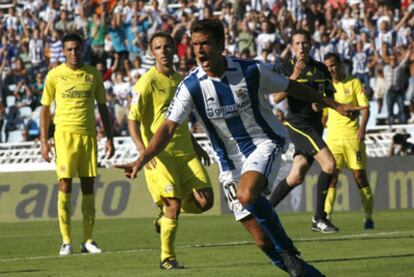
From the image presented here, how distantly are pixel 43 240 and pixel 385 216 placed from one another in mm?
6119

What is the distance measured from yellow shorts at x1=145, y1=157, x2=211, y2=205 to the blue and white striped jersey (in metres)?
2.39

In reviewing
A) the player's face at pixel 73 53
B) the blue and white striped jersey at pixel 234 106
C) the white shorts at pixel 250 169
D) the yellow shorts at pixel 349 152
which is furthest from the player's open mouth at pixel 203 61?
the yellow shorts at pixel 349 152

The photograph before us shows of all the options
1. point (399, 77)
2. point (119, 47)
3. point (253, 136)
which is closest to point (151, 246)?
point (253, 136)

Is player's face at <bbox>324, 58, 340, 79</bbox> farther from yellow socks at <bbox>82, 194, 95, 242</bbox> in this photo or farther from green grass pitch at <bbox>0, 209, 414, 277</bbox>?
yellow socks at <bbox>82, 194, 95, 242</bbox>

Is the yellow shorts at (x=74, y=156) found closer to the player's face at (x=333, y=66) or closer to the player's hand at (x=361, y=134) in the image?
the player's face at (x=333, y=66)

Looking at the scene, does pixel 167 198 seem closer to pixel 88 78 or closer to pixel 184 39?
pixel 88 78

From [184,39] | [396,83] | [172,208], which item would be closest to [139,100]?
[172,208]

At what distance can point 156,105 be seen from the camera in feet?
44.3

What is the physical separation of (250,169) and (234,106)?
55 cm

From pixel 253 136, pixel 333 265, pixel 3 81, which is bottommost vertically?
pixel 3 81

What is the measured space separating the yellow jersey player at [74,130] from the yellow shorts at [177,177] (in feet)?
6.33

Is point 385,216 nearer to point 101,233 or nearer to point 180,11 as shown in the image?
point 101,233

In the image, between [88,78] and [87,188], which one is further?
[88,78]

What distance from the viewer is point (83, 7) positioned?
3397 centimetres
